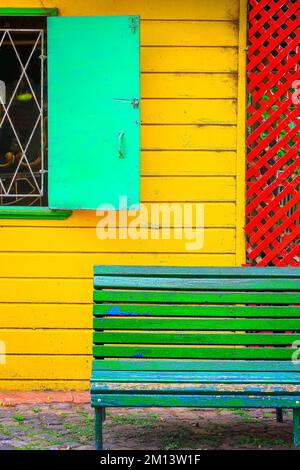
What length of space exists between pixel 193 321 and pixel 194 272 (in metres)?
0.26

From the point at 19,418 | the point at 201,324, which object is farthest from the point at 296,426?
the point at 19,418

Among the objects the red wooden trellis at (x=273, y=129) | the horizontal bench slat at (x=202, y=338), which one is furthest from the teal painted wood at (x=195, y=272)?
the red wooden trellis at (x=273, y=129)

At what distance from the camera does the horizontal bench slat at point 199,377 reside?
4492 millimetres

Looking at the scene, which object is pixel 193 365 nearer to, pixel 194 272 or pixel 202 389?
pixel 202 389

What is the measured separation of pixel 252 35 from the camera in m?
5.85

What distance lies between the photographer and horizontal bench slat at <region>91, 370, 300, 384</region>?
4492 millimetres

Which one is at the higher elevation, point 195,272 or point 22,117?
point 22,117

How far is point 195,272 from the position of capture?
16.1 ft

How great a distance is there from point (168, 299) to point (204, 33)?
1.96 metres

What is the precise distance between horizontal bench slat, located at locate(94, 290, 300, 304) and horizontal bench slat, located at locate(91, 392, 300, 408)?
0.56 m

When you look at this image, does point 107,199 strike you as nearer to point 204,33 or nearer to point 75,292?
point 75,292

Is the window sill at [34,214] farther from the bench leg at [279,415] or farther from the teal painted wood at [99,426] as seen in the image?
the bench leg at [279,415]

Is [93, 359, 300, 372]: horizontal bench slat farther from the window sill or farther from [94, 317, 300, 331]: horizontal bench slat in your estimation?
the window sill
